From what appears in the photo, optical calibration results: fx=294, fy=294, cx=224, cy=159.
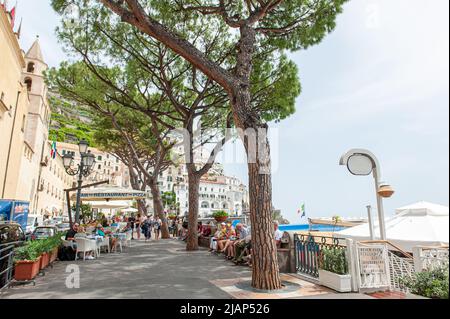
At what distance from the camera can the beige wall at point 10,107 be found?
1670 centimetres

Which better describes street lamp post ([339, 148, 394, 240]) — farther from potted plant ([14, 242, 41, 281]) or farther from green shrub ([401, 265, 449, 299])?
potted plant ([14, 242, 41, 281])

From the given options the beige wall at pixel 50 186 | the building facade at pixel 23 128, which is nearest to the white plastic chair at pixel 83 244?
the building facade at pixel 23 128

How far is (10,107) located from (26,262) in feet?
55.3

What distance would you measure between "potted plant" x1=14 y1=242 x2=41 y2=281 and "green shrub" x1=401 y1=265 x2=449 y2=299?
744 centimetres

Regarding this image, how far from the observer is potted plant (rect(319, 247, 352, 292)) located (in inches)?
217

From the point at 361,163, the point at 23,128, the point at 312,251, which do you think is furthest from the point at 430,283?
the point at 23,128

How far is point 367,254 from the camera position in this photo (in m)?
5.74

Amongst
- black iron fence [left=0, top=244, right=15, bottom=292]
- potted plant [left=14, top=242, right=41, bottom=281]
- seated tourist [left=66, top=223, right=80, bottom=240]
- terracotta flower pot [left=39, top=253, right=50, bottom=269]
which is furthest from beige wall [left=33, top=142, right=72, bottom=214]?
black iron fence [left=0, top=244, right=15, bottom=292]

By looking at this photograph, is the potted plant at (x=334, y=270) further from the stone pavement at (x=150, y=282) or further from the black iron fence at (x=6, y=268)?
the black iron fence at (x=6, y=268)

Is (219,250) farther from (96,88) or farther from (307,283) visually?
(96,88)

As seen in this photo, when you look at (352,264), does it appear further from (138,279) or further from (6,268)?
(6,268)

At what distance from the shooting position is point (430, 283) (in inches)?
183

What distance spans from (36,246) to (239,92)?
19.6 ft
